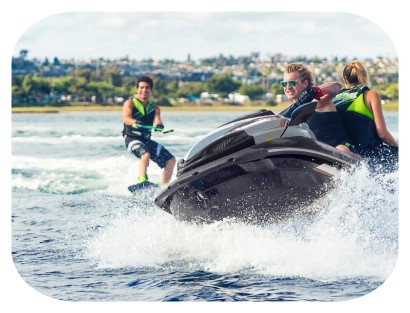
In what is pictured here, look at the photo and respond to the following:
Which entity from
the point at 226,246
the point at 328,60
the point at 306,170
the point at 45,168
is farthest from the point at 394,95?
the point at 45,168

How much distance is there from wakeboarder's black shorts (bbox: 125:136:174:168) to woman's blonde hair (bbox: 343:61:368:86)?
1299mm

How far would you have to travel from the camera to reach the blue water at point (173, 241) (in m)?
5.33

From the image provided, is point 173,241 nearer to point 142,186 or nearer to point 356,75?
point 142,186

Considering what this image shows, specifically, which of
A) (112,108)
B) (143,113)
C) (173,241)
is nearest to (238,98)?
(143,113)

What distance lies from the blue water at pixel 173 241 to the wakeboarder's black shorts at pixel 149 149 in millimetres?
49

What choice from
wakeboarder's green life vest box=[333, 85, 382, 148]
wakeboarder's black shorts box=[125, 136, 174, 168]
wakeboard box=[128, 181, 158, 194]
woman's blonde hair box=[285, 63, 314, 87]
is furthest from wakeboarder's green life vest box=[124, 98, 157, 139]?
wakeboarder's green life vest box=[333, 85, 382, 148]

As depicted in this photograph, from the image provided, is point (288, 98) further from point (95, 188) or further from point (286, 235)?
point (95, 188)

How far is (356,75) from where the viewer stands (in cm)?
579

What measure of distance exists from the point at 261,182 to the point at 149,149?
1342 millimetres

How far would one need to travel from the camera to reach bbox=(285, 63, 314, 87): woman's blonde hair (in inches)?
223

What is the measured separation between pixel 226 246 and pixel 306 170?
0.71 metres

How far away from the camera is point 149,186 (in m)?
6.15

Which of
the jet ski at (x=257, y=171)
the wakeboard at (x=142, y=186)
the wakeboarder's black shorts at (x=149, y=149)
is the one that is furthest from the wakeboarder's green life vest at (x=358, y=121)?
the wakeboard at (x=142, y=186)

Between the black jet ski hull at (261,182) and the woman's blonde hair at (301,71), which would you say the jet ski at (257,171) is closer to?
the black jet ski hull at (261,182)
